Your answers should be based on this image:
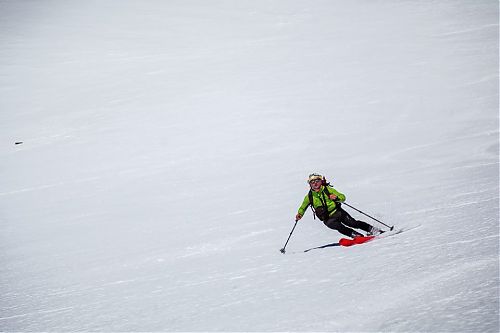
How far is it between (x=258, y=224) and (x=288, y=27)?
29.4 metres

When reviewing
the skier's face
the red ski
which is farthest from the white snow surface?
the skier's face

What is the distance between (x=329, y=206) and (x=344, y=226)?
17.5 inches

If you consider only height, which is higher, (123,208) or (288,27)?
(288,27)

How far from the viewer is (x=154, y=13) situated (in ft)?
155

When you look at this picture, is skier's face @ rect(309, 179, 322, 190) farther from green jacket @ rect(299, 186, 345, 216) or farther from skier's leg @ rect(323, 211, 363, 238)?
skier's leg @ rect(323, 211, 363, 238)

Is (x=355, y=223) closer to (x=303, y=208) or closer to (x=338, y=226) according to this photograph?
(x=338, y=226)

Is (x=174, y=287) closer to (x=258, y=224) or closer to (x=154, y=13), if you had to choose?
(x=258, y=224)

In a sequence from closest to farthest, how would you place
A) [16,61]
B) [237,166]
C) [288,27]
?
[237,166], [16,61], [288,27]

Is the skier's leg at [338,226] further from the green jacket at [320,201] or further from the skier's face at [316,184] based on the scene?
the skier's face at [316,184]

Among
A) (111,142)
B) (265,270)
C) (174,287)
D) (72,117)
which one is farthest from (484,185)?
(72,117)

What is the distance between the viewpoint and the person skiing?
23.5 feet

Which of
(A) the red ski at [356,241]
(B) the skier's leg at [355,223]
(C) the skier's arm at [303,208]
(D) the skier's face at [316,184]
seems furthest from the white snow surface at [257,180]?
(D) the skier's face at [316,184]

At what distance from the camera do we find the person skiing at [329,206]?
7148 mm

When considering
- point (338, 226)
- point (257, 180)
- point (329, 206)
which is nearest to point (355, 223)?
point (338, 226)
